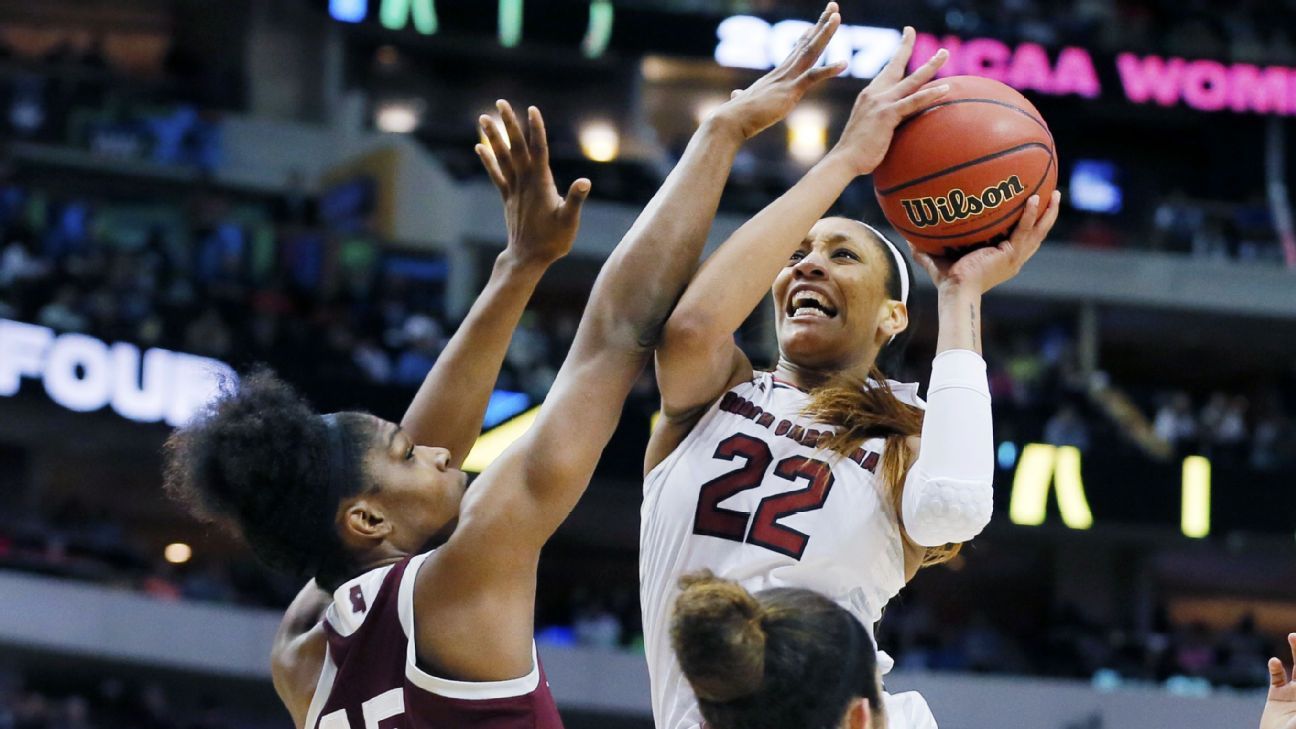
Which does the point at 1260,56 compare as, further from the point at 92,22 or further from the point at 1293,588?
the point at 92,22

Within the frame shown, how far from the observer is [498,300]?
3.67 m

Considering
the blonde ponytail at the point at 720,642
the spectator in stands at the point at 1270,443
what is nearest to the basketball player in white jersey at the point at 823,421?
the blonde ponytail at the point at 720,642

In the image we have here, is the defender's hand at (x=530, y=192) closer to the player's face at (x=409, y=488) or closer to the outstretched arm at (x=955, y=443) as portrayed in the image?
the player's face at (x=409, y=488)

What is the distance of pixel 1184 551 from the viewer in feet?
66.9

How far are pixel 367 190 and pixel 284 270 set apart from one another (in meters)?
2.68

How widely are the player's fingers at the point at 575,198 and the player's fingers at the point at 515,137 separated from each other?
120mm

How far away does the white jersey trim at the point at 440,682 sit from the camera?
2.76 m

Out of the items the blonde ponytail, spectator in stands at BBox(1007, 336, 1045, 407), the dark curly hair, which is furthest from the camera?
spectator in stands at BBox(1007, 336, 1045, 407)

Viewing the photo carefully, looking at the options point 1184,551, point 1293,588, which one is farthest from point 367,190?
point 1293,588

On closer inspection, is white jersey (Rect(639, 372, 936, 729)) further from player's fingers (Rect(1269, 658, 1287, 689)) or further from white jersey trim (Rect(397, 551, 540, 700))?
player's fingers (Rect(1269, 658, 1287, 689))

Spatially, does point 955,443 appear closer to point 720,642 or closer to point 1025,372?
point 720,642


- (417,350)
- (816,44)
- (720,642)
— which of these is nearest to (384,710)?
(720,642)

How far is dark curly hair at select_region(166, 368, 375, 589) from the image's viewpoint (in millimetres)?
2895

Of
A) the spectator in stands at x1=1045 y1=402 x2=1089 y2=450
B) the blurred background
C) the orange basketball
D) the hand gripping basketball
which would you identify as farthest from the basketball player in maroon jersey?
the spectator in stands at x1=1045 y1=402 x2=1089 y2=450
